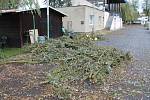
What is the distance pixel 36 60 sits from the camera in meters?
11.7

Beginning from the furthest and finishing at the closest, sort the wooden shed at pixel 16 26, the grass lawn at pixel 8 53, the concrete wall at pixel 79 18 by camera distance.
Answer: the concrete wall at pixel 79 18 → the wooden shed at pixel 16 26 → the grass lawn at pixel 8 53

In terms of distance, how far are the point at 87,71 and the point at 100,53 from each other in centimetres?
306

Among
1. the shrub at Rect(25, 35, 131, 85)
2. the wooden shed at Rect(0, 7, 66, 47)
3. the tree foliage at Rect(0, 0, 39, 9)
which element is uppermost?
the tree foliage at Rect(0, 0, 39, 9)

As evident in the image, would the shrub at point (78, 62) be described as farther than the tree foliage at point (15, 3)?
No

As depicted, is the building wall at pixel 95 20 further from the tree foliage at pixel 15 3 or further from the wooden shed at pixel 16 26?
the tree foliage at pixel 15 3

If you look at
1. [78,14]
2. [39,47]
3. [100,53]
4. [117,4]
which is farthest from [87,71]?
[117,4]

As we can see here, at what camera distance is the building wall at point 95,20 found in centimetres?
3081

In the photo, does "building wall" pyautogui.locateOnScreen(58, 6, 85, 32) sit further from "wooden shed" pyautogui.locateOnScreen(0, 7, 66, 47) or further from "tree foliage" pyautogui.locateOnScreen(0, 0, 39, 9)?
"tree foliage" pyautogui.locateOnScreen(0, 0, 39, 9)

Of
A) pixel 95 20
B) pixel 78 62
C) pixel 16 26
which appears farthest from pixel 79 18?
pixel 78 62

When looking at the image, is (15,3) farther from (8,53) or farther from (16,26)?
(16,26)

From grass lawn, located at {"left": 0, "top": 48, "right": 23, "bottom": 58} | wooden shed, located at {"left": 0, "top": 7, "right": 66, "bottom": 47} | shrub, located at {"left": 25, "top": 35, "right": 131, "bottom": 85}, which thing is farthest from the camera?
wooden shed, located at {"left": 0, "top": 7, "right": 66, "bottom": 47}

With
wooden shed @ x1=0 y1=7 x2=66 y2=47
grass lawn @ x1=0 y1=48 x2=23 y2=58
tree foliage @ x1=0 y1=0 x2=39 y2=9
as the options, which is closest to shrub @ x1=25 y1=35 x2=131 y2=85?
grass lawn @ x1=0 y1=48 x2=23 y2=58

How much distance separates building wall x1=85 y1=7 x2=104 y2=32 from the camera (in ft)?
101

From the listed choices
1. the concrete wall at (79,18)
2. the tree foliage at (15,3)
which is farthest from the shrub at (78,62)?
the concrete wall at (79,18)
